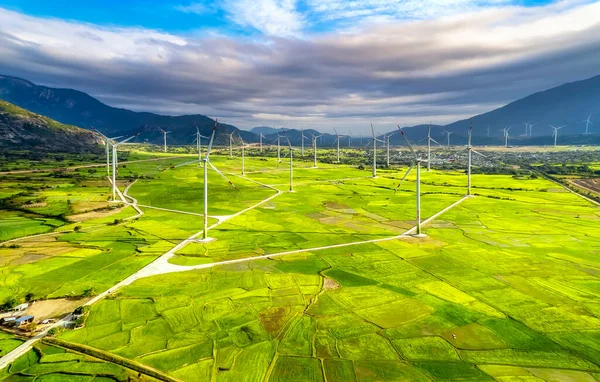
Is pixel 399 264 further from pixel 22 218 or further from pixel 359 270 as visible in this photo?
pixel 22 218

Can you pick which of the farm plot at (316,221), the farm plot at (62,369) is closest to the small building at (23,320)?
the farm plot at (62,369)

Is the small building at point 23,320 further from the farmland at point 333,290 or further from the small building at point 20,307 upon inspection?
the farmland at point 333,290

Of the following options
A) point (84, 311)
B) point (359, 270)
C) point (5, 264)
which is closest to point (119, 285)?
point (84, 311)

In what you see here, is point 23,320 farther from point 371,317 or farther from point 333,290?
point 371,317

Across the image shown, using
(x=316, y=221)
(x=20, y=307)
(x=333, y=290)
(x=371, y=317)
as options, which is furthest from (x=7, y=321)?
(x=316, y=221)

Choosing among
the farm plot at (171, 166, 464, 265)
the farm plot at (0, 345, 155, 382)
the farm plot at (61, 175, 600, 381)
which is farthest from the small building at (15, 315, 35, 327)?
the farm plot at (171, 166, 464, 265)

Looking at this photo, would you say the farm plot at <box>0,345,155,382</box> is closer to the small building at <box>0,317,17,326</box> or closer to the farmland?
the farmland
